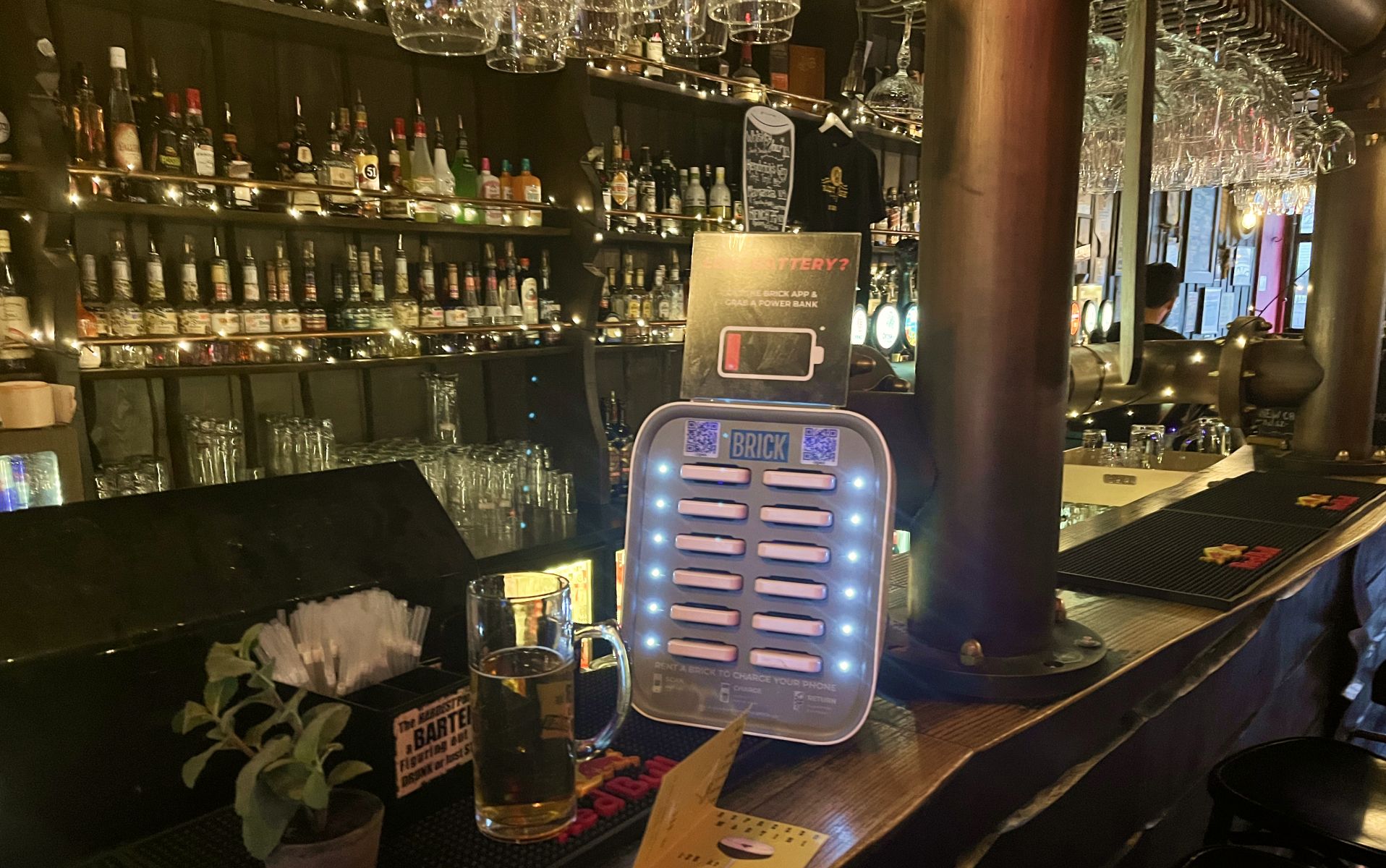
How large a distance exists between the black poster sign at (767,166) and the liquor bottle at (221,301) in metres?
1.99

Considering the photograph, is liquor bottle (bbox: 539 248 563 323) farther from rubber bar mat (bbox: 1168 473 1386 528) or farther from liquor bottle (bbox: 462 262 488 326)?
rubber bar mat (bbox: 1168 473 1386 528)

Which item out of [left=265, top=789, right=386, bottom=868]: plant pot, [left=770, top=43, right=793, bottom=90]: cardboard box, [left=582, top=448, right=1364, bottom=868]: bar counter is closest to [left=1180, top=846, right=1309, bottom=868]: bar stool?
[left=582, top=448, right=1364, bottom=868]: bar counter

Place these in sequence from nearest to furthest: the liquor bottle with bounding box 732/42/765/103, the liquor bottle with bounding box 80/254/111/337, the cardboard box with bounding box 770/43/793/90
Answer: the liquor bottle with bounding box 80/254/111/337 < the liquor bottle with bounding box 732/42/765/103 < the cardboard box with bounding box 770/43/793/90

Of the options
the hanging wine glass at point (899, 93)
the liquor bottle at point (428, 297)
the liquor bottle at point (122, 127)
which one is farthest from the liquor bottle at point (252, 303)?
the hanging wine glass at point (899, 93)

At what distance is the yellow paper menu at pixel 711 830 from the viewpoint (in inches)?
27.4

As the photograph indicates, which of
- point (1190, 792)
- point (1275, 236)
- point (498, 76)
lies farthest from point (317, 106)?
point (1275, 236)

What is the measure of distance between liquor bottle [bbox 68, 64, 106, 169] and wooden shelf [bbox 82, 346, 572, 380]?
0.51 m

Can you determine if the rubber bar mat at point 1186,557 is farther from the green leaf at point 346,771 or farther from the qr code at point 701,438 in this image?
the green leaf at point 346,771

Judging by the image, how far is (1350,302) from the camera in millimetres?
2725

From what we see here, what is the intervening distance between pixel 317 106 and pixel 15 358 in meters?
1.20

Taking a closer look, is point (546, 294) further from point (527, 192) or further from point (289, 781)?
point (289, 781)

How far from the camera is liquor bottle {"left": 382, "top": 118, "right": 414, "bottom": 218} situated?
2.87 meters

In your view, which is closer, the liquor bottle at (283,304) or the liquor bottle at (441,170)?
the liquor bottle at (283,304)

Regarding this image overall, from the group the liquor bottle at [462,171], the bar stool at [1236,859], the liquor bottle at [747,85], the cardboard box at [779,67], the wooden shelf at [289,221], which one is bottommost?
the bar stool at [1236,859]
